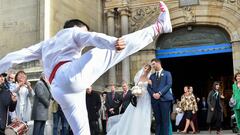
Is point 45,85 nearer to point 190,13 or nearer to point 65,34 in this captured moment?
point 65,34

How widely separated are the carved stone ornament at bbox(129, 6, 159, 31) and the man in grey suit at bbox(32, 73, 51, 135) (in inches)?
307

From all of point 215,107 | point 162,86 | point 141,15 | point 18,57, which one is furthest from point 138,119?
point 141,15

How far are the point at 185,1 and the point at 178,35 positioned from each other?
4.48 feet

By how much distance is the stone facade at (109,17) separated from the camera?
488 inches

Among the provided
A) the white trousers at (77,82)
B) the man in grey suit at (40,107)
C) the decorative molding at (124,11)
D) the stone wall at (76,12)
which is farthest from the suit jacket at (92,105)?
the decorative molding at (124,11)

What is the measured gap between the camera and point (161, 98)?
22.9 feet

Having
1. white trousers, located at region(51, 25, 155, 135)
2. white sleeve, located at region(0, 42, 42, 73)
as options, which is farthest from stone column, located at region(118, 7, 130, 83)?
white trousers, located at region(51, 25, 155, 135)

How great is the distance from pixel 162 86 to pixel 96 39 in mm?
3589

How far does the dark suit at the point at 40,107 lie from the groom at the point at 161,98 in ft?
7.23

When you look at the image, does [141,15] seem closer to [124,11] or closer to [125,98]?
[124,11]

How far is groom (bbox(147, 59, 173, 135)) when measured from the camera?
272 inches

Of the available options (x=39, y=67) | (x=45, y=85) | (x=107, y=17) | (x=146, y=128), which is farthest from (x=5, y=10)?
(x=146, y=128)

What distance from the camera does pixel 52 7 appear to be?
12.4 meters

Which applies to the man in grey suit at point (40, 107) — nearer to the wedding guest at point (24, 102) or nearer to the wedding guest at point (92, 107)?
the wedding guest at point (24, 102)
